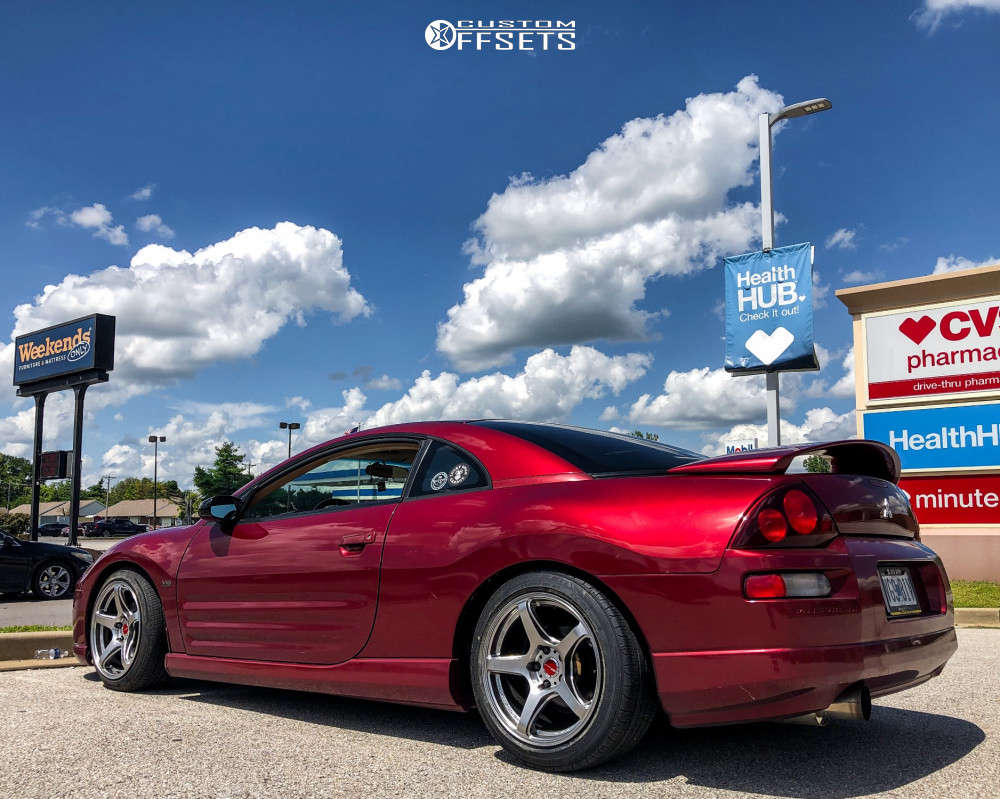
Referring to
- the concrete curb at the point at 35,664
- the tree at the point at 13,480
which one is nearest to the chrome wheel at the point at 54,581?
the concrete curb at the point at 35,664

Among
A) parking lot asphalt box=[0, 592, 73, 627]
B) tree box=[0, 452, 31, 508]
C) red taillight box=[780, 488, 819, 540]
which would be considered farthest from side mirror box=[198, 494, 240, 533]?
tree box=[0, 452, 31, 508]

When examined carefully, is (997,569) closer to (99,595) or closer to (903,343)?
(903,343)

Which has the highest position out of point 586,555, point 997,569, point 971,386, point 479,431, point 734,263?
point 734,263

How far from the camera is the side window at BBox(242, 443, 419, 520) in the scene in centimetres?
415

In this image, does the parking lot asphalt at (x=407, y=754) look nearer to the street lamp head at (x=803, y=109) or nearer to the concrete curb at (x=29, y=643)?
the concrete curb at (x=29, y=643)

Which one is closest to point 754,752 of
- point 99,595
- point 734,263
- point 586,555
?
→ point 586,555

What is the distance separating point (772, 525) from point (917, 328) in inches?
465

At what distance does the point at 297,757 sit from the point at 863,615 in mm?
2169

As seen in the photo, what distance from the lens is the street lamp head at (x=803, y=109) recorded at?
554 inches

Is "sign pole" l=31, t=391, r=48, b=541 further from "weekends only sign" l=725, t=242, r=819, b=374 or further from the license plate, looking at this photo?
the license plate

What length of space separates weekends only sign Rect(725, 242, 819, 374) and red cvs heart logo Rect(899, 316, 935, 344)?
1345 mm

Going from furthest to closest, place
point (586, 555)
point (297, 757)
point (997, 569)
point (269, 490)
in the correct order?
point (997, 569), point (269, 490), point (297, 757), point (586, 555)

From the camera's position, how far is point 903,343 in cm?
1358

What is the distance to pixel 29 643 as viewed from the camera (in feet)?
20.5
